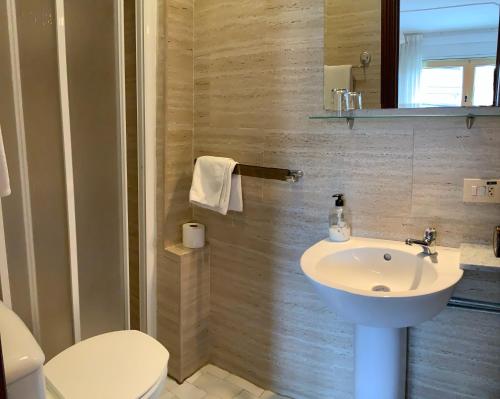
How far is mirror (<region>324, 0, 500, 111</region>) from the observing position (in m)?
1.49

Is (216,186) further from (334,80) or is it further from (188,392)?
(188,392)

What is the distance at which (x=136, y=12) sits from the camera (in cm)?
195

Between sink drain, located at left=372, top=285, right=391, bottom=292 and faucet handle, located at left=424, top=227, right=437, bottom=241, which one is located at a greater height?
faucet handle, located at left=424, top=227, right=437, bottom=241

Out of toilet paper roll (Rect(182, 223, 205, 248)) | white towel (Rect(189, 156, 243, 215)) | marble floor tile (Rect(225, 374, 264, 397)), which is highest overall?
white towel (Rect(189, 156, 243, 215))

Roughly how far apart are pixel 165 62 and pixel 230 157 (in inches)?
21.0

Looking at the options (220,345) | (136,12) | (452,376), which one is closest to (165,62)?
(136,12)

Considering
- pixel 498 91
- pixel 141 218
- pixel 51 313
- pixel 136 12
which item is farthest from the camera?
pixel 141 218

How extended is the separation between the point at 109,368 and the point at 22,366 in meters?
0.60

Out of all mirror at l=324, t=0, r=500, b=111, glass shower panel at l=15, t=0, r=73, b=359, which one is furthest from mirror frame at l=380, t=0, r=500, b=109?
glass shower panel at l=15, t=0, r=73, b=359

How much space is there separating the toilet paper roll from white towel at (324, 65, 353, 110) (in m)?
0.87

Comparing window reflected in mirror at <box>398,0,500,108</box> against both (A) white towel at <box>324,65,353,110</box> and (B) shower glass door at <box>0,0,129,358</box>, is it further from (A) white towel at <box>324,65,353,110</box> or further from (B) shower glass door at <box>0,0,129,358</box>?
(B) shower glass door at <box>0,0,129,358</box>

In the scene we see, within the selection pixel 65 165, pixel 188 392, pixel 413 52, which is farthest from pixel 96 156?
pixel 413 52

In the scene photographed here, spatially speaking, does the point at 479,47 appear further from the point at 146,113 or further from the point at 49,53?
the point at 49,53

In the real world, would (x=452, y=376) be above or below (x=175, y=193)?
below
